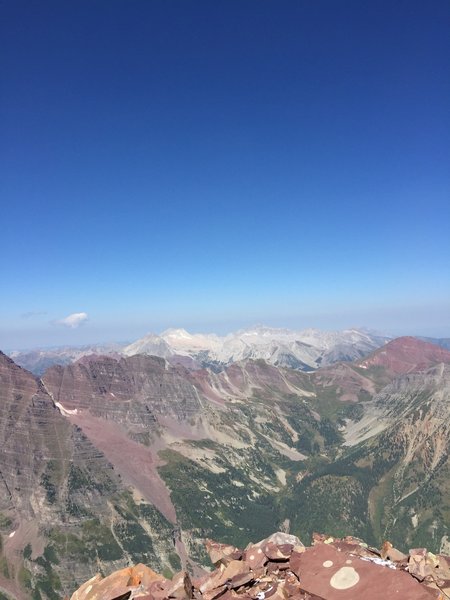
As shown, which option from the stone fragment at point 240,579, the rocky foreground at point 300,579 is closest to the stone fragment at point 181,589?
the rocky foreground at point 300,579

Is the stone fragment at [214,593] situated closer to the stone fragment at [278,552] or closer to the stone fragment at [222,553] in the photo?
the stone fragment at [278,552]

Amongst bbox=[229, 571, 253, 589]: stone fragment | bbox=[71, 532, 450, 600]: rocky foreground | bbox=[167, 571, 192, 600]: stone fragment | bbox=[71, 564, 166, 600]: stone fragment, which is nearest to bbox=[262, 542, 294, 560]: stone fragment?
bbox=[71, 532, 450, 600]: rocky foreground

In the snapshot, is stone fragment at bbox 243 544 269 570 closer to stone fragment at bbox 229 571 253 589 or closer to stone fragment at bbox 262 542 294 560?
stone fragment at bbox 262 542 294 560

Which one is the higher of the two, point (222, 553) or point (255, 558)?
point (255, 558)

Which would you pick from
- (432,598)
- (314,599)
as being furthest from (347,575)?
(432,598)

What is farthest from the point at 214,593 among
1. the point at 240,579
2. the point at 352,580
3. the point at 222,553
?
the point at 222,553

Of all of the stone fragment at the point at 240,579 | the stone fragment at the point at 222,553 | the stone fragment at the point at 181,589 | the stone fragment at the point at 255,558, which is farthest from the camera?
the stone fragment at the point at 222,553

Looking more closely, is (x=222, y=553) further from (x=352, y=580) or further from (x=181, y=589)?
(x=352, y=580)

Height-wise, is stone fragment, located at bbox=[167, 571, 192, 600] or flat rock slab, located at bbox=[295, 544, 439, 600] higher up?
flat rock slab, located at bbox=[295, 544, 439, 600]
